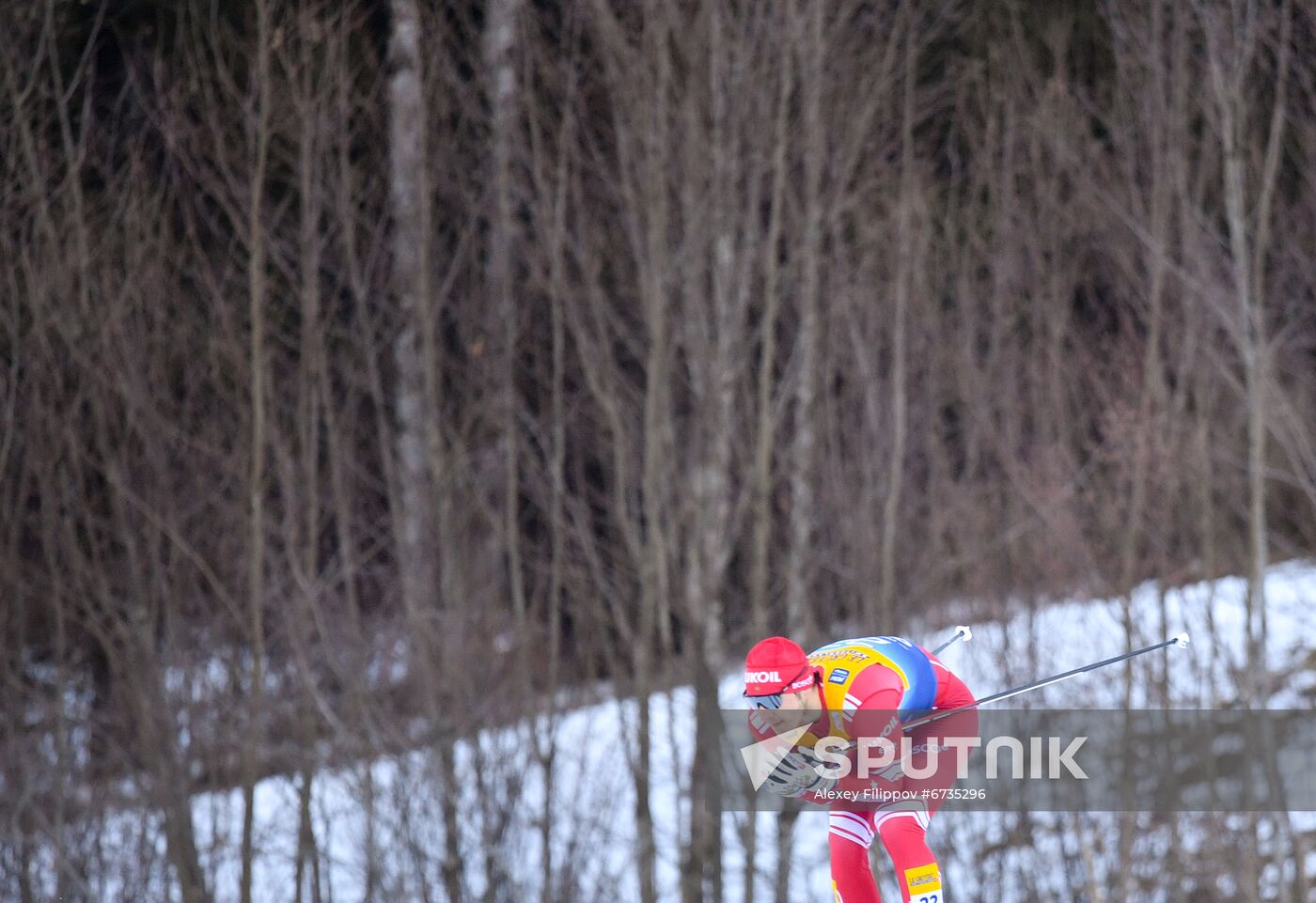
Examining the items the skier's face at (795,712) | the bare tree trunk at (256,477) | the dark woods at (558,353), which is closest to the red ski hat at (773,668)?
the skier's face at (795,712)

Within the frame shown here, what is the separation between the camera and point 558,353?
11422 mm

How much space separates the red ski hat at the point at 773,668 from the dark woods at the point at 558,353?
6137mm

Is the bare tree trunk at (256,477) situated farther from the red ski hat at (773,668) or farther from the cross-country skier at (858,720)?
the red ski hat at (773,668)

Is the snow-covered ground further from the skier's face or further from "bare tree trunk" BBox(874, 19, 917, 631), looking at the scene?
the skier's face

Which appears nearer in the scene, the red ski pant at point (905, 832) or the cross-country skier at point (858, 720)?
the cross-country skier at point (858, 720)

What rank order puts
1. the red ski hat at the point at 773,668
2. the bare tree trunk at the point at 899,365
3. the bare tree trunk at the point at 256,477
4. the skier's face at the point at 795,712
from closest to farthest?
1. the red ski hat at the point at 773,668
2. the skier's face at the point at 795,712
3. the bare tree trunk at the point at 256,477
4. the bare tree trunk at the point at 899,365

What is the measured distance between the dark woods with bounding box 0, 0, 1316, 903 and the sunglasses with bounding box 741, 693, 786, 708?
606cm

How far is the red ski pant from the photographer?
502 cm

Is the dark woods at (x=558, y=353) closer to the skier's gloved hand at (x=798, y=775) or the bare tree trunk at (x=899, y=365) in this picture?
the bare tree trunk at (x=899, y=365)

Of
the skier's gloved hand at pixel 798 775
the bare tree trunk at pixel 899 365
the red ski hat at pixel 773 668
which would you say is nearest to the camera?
the red ski hat at pixel 773 668

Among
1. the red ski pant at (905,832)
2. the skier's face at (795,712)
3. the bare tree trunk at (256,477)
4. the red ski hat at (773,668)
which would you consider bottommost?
the red ski pant at (905,832)

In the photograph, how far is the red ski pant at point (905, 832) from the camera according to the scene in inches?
197

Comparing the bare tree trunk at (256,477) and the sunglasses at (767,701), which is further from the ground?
the bare tree trunk at (256,477)

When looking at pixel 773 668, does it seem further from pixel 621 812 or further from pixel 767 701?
pixel 621 812
